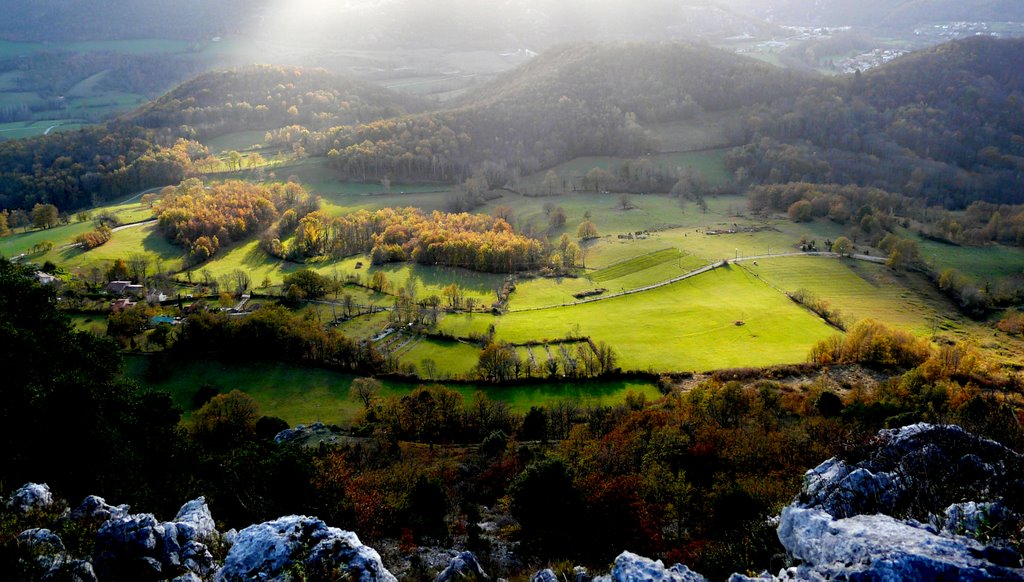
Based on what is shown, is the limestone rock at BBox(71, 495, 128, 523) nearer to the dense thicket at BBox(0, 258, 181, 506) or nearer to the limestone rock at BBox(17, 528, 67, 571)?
the limestone rock at BBox(17, 528, 67, 571)

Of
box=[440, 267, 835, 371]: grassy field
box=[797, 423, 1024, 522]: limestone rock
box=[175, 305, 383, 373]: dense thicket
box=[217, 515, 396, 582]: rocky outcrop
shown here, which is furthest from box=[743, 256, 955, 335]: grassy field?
box=[217, 515, 396, 582]: rocky outcrop

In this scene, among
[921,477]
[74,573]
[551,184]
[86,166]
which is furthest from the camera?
[551,184]

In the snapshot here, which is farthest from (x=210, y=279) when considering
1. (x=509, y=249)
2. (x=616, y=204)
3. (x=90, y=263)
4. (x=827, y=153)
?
(x=827, y=153)

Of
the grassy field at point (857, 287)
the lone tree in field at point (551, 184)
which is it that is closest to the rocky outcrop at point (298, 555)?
the grassy field at point (857, 287)

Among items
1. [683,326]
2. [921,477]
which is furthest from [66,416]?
[683,326]

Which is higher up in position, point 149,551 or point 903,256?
point 149,551

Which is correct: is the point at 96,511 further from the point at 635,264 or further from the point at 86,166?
the point at 86,166
